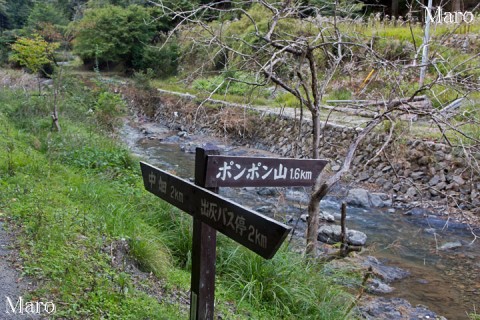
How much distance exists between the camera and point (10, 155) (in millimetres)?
5660

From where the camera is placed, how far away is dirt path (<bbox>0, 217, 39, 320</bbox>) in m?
2.63

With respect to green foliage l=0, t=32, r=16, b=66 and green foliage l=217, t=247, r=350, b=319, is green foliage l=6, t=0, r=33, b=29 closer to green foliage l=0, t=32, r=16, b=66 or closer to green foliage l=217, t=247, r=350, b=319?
green foliage l=0, t=32, r=16, b=66


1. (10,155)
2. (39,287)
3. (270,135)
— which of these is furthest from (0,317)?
(270,135)

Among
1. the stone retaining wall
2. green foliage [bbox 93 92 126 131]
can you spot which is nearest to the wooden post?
the stone retaining wall

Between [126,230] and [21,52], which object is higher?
[21,52]

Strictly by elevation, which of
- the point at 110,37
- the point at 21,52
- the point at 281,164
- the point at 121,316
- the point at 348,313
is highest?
the point at 110,37

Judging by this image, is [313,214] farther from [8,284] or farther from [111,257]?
[8,284]

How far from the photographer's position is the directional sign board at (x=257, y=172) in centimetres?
238

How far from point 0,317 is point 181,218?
7.91ft

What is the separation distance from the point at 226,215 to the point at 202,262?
500mm

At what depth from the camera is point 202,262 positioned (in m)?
2.41

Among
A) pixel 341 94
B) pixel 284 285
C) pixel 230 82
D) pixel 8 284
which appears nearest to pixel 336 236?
pixel 230 82

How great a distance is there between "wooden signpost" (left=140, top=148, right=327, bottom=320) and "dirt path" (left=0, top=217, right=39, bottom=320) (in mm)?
1040

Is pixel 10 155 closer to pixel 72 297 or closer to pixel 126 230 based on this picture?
pixel 126 230
